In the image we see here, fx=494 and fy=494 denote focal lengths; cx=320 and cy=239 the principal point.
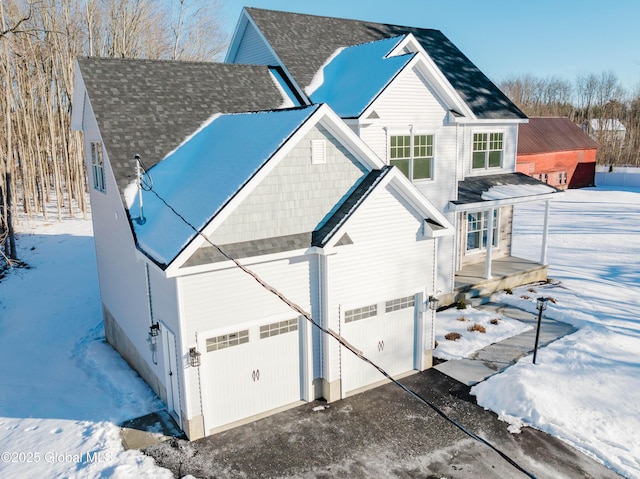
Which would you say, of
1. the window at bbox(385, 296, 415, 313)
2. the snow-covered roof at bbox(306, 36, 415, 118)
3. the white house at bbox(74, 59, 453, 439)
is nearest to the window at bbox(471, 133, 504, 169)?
the snow-covered roof at bbox(306, 36, 415, 118)

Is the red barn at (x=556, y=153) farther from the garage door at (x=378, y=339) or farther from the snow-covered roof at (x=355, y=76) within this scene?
the garage door at (x=378, y=339)

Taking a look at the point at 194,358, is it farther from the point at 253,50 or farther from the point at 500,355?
the point at 253,50

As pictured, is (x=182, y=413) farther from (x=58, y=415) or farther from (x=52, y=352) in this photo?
(x=52, y=352)

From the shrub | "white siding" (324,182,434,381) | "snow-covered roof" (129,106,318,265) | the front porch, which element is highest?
"snow-covered roof" (129,106,318,265)

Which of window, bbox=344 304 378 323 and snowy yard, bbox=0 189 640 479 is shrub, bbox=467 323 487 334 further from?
window, bbox=344 304 378 323

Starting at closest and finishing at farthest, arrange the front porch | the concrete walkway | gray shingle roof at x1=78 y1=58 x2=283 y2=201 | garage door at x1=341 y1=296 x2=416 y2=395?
1. garage door at x1=341 y1=296 x2=416 y2=395
2. gray shingle roof at x1=78 y1=58 x2=283 y2=201
3. the concrete walkway
4. the front porch

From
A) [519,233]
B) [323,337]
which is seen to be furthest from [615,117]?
[323,337]

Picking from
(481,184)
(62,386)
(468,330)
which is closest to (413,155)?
(481,184)
